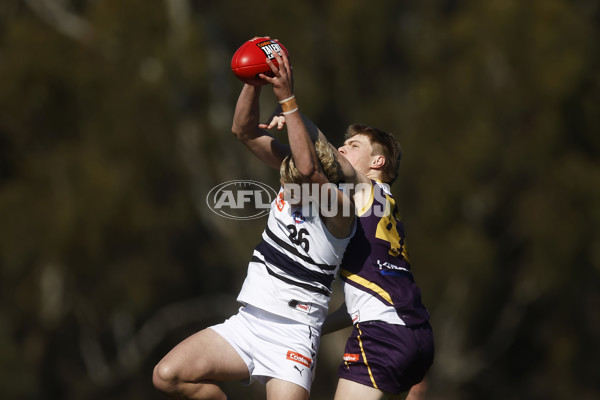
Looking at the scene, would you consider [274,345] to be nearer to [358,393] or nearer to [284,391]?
[284,391]

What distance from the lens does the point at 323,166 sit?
4676 millimetres

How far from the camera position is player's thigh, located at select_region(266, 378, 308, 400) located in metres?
4.90

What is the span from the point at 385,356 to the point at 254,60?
172 centimetres

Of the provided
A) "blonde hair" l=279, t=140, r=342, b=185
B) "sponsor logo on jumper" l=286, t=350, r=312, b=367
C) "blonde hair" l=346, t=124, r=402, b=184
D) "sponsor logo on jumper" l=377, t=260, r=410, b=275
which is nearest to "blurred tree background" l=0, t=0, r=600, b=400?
"blonde hair" l=346, t=124, r=402, b=184

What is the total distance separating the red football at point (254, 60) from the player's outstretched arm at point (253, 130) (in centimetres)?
31

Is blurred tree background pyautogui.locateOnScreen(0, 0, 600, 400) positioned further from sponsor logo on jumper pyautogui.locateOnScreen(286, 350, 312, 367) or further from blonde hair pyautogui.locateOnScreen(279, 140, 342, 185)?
blonde hair pyautogui.locateOnScreen(279, 140, 342, 185)

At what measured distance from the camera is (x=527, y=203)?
16188 millimetres

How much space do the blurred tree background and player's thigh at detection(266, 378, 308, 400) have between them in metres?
11.2

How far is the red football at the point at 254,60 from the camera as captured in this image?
4723 millimetres

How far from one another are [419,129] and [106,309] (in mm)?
6523

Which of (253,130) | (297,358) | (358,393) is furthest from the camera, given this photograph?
(253,130)

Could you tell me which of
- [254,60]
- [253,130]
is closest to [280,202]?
[253,130]

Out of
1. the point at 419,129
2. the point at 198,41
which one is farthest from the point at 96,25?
the point at 419,129

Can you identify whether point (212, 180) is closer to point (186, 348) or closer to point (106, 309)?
point (106, 309)
